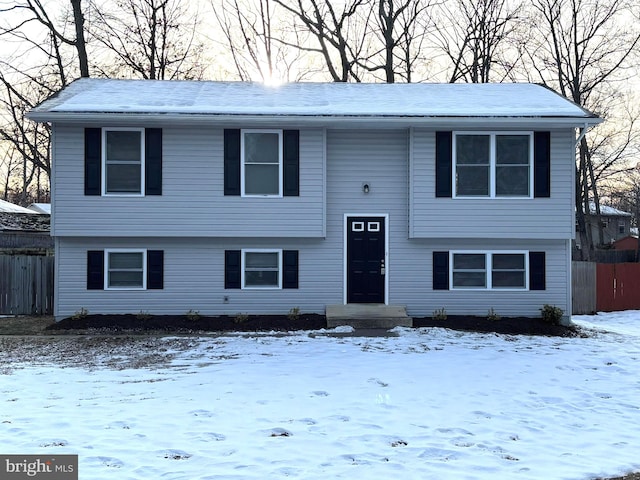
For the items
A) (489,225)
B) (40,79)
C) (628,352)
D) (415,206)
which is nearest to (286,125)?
(415,206)

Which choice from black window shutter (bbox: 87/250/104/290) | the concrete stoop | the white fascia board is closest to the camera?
the concrete stoop

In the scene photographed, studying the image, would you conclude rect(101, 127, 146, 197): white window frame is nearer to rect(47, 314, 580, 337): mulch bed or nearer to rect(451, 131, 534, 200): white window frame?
rect(47, 314, 580, 337): mulch bed

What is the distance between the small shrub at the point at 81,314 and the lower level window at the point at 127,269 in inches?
32.2

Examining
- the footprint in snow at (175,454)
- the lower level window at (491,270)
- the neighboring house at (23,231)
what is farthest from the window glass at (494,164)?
the neighboring house at (23,231)

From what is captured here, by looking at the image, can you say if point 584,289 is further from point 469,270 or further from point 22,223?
point 22,223

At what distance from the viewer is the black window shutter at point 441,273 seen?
14.1 m

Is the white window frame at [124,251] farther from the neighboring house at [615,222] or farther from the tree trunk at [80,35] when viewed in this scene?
the neighboring house at [615,222]

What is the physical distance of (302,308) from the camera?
14055mm

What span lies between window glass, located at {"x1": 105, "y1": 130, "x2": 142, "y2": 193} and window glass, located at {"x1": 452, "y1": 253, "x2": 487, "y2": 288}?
310 inches

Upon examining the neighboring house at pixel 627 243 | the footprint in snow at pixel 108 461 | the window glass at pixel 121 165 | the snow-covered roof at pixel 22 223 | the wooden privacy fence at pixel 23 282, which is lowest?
the footprint in snow at pixel 108 461

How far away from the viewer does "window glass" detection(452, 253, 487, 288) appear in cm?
1429

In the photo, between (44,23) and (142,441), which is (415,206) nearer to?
(142,441)

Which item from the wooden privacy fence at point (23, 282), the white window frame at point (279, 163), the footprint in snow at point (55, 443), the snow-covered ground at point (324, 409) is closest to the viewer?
the snow-covered ground at point (324, 409)

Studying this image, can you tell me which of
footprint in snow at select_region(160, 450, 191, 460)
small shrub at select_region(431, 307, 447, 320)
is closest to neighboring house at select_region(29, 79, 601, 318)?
small shrub at select_region(431, 307, 447, 320)
